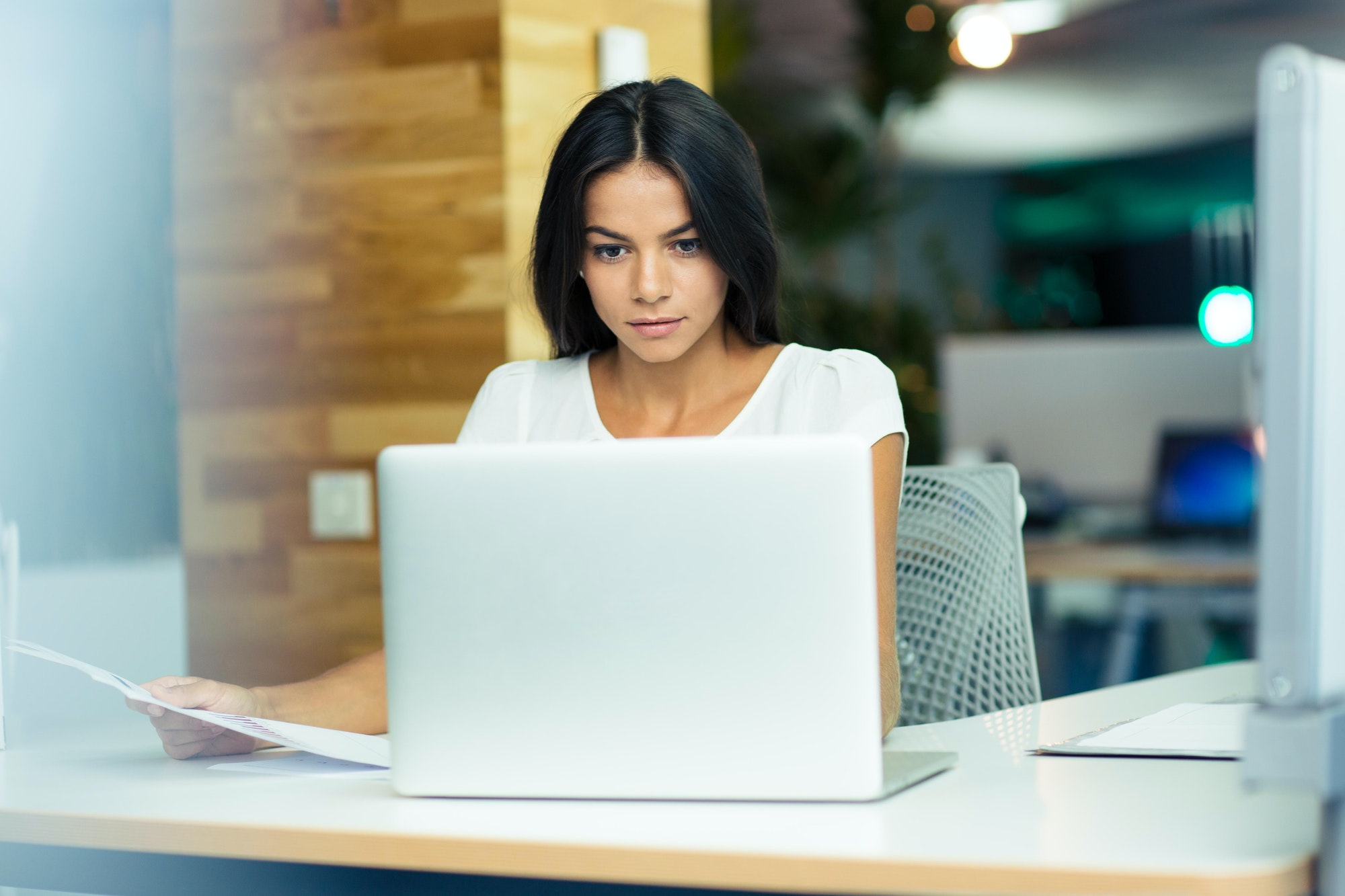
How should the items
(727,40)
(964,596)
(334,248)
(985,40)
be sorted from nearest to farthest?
(964,596)
(334,248)
(727,40)
(985,40)

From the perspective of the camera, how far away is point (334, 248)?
262cm

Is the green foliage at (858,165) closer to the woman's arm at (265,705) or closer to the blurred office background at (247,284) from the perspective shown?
the blurred office background at (247,284)

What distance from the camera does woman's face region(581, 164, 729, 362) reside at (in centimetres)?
161

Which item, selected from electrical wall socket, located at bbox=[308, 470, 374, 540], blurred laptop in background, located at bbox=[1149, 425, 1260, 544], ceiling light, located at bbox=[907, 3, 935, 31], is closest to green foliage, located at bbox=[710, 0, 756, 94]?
ceiling light, located at bbox=[907, 3, 935, 31]

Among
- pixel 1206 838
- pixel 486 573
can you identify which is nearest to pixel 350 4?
pixel 486 573

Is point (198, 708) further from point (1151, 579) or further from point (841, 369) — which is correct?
point (1151, 579)

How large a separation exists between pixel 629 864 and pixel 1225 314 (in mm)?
8983

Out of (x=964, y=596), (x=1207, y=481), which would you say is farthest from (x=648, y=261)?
(x=1207, y=481)

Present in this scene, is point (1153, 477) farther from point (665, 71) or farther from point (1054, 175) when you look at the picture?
point (1054, 175)

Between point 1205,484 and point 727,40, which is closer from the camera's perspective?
point 1205,484

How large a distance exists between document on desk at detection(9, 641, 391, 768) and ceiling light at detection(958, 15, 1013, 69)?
5475mm

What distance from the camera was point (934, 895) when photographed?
0.86 m

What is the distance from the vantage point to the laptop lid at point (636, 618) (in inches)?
39.0

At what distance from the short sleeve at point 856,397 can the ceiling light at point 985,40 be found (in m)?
4.77
